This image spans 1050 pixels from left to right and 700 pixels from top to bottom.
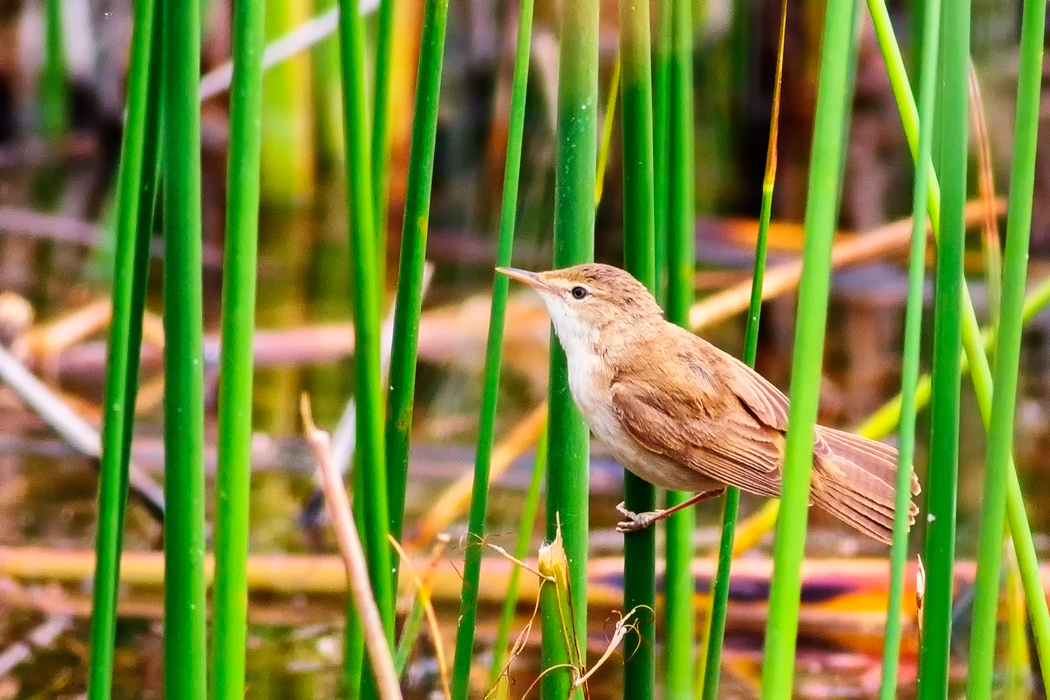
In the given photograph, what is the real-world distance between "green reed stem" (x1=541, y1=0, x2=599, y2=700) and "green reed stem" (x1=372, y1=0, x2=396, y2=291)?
0.21m

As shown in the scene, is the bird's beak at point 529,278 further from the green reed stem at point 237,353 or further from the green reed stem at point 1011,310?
the green reed stem at point 1011,310

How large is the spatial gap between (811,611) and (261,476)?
5.75 feet

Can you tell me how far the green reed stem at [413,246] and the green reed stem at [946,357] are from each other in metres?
0.54

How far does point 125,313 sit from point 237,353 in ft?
0.46

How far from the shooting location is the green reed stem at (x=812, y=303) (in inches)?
47.9

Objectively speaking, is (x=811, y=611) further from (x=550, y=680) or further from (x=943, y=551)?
(x=943, y=551)

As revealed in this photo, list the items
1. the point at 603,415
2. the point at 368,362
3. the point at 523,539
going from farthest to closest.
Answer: the point at 603,415 → the point at 523,539 → the point at 368,362

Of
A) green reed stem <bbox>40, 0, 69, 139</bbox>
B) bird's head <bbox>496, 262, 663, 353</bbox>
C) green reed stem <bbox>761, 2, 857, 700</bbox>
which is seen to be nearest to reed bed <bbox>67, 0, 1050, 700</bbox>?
green reed stem <bbox>761, 2, 857, 700</bbox>

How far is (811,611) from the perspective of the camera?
10.5 feet

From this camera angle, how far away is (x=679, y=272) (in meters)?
1.79

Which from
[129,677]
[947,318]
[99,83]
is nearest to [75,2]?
[99,83]

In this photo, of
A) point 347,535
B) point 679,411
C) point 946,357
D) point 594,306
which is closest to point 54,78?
point 594,306

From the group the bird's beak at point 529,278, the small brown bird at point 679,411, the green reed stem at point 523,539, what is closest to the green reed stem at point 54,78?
the bird's beak at point 529,278

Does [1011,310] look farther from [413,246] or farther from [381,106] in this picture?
[381,106]
